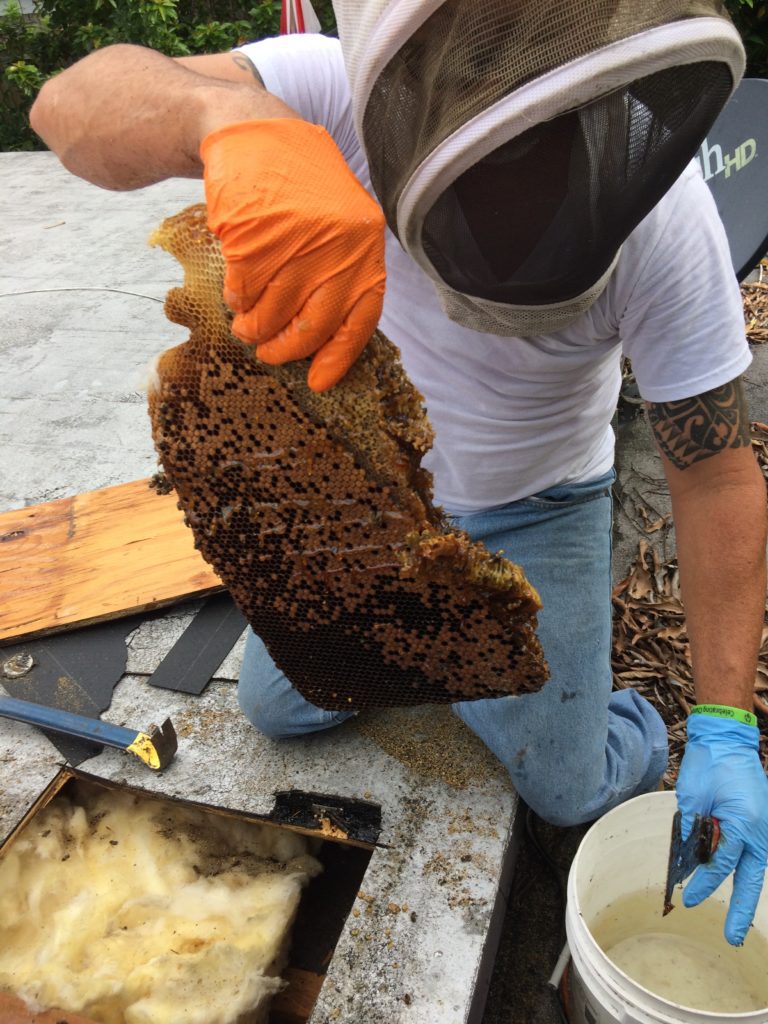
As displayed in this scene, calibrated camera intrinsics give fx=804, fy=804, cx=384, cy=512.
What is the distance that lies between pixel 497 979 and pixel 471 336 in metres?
1.67

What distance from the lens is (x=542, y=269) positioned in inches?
56.9

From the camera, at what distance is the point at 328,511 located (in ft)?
5.15

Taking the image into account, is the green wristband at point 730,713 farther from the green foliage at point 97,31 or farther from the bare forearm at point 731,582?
the green foliage at point 97,31

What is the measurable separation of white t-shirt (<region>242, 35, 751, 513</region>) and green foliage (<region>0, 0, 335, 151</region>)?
6.87 meters

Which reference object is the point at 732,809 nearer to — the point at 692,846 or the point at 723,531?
the point at 692,846

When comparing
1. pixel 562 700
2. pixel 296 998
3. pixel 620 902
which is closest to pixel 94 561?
pixel 296 998

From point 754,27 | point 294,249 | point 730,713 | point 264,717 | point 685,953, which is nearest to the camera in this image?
point 294,249

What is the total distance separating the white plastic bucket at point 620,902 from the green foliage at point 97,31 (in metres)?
8.09

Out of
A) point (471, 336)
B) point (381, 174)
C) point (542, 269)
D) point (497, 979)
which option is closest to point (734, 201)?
point (471, 336)

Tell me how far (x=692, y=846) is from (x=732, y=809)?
12 cm

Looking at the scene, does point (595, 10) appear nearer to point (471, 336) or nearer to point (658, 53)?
point (658, 53)

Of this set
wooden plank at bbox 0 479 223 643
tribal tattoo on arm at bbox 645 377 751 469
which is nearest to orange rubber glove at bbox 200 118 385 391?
tribal tattoo on arm at bbox 645 377 751 469

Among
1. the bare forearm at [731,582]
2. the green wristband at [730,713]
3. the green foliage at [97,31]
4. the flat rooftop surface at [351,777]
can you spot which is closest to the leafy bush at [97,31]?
the green foliage at [97,31]

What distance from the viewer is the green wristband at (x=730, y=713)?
190 cm
